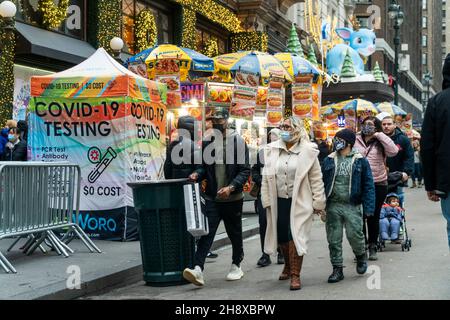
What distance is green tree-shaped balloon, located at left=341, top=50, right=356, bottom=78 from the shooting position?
3306 centimetres

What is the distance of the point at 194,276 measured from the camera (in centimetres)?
774

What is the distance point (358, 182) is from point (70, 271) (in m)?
3.65

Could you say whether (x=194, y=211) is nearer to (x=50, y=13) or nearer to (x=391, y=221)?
(x=391, y=221)

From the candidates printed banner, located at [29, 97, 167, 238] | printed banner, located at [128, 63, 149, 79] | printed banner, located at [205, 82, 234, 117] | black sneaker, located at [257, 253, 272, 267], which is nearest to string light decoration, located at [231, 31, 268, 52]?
printed banner, located at [205, 82, 234, 117]

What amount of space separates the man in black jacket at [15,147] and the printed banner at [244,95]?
4942 millimetres

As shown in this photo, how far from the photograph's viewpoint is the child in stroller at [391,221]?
420 inches

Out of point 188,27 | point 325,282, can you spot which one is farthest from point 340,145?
point 188,27

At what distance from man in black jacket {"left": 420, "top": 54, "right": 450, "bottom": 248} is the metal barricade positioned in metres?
4.84

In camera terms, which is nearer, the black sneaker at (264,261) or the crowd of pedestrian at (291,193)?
the crowd of pedestrian at (291,193)

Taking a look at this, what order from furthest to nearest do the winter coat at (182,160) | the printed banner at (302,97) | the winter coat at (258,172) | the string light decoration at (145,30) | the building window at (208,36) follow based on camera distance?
the building window at (208,36)
the string light decoration at (145,30)
the printed banner at (302,97)
the winter coat at (258,172)
the winter coat at (182,160)

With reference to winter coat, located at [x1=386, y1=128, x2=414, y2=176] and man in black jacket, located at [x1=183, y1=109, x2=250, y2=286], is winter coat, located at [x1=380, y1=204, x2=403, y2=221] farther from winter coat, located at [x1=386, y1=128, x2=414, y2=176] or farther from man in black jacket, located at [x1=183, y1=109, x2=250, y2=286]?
man in black jacket, located at [x1=183, y1=109, x2=250, y2=286]

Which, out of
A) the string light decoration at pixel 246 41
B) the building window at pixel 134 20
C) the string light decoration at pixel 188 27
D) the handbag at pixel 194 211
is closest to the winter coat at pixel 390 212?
the handbag at pixel 194 211

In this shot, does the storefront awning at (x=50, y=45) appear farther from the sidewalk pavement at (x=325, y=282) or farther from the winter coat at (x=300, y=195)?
the winter coat at (x=300, y=195)

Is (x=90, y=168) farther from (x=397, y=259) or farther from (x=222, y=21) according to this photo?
(x=222, y=21)
